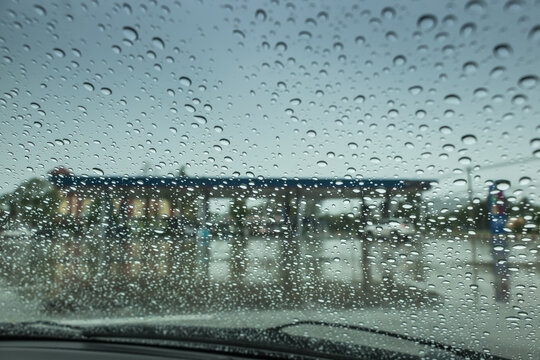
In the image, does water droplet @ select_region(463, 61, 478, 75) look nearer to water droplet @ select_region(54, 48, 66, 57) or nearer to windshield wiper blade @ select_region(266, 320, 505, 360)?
windshield wiper blade @ select_region(266, 320, 505, 360)

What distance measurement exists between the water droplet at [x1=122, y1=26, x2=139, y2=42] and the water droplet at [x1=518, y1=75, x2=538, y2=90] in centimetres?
189

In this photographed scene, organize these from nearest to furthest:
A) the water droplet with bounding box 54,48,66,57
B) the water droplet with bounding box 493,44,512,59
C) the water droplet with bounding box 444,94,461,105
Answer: the water droplet with bounding box 493,44,512,59 < the water droplet with bounding box 444,94,461,105 < the water droplet with bounding box 54,48,66,57

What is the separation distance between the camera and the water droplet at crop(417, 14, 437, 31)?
1.69m

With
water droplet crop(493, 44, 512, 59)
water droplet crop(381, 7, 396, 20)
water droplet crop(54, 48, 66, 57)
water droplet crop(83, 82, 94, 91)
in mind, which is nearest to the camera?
water droplet crop(493, 44, 512, 59)

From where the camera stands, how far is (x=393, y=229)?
282 centimetres

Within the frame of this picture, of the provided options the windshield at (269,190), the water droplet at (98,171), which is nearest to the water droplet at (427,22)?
the windshield at (269,190)

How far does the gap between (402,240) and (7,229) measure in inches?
132

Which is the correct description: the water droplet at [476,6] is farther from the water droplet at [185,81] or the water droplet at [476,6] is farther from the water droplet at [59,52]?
the water droplet at [59,52]

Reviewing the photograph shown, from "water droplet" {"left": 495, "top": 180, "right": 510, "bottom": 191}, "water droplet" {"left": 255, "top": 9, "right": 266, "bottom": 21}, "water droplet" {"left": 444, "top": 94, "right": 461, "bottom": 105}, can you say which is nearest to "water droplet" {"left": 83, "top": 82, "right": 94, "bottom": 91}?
"water droplet" {"left": 255, "top": 9, "right": 266, "bottom": 21}

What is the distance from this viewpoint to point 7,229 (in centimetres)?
349

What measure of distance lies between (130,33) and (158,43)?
152mm

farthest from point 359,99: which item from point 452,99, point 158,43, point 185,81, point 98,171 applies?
point 98,171

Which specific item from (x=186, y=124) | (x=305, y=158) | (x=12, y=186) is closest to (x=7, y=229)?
(x=12, y=186)

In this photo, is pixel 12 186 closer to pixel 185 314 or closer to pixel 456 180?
pixel 185 314
